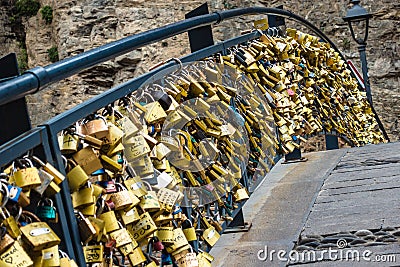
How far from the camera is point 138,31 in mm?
18344

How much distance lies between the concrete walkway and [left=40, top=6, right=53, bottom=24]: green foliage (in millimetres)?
17794

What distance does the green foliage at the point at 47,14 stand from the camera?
20078mm

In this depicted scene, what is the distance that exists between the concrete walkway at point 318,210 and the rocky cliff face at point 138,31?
1313 centimetres

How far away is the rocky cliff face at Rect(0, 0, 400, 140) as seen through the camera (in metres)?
16.2

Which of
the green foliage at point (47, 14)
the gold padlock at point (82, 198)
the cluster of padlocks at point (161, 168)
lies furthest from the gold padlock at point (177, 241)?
the green foliage at point (47, 14)

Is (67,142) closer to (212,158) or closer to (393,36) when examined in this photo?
(212,158)

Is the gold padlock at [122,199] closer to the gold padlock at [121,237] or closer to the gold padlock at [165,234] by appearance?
the gold padlock at [121,237]

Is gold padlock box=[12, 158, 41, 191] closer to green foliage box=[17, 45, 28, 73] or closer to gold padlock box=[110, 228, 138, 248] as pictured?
gold padlock box=[110, 228, 138, 248]

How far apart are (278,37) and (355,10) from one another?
4089 millimetres

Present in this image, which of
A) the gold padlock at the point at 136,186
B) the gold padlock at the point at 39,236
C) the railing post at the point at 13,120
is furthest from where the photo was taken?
the gold padlock at the point at 136,186

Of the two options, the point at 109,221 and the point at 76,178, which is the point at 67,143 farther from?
the point at 109,221

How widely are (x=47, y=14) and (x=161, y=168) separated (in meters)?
19.3

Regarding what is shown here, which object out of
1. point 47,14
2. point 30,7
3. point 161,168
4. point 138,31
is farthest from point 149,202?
point 30,7

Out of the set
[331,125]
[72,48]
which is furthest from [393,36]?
[331,125]
